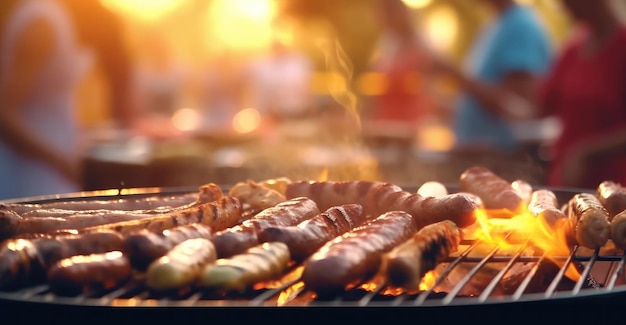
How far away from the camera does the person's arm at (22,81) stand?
498cm

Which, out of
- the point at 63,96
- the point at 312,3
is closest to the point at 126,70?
the point at 63,96

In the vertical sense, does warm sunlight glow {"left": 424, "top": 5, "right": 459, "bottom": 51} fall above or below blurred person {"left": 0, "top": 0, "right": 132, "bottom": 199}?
above

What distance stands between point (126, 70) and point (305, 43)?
2110cm

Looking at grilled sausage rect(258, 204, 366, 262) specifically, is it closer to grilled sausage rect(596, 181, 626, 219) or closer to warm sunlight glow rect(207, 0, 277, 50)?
grilled sausage rect(596, 181, 626, 219)

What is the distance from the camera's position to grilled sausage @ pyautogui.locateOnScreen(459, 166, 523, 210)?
3139 mm

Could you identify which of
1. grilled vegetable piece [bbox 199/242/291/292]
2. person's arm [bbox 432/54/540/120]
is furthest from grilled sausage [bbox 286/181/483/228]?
person's arm [bbox 432/54/540/120]

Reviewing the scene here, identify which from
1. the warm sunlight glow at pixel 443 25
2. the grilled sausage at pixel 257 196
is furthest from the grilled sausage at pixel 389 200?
the warm sunlight glow at pixel 443 25

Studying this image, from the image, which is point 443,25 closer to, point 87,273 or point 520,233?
point 520,233

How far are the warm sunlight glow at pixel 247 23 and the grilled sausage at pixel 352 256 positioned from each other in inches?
529

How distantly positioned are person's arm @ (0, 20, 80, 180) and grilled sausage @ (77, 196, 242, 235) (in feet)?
9.13

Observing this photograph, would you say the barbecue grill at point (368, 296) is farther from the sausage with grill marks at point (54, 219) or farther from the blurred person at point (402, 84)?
the blurred person at point (402, 84)

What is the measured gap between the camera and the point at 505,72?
287 inches

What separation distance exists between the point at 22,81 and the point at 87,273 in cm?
339

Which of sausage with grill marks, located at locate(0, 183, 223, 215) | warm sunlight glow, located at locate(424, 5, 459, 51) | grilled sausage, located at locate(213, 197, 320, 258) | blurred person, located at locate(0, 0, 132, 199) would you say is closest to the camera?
grilled sausage, located at locate(213, 197, 320, 258)
